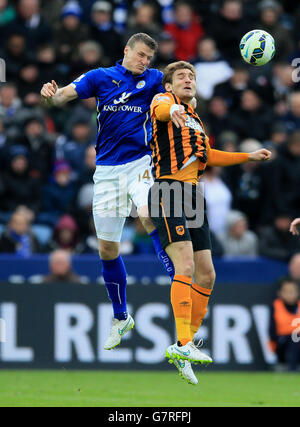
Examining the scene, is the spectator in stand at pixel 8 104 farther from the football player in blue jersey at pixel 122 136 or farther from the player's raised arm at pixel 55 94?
the player's raised arm at pixel 55 94

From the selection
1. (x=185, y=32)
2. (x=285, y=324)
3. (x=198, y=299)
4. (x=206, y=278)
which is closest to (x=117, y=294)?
(x=198, y=299)

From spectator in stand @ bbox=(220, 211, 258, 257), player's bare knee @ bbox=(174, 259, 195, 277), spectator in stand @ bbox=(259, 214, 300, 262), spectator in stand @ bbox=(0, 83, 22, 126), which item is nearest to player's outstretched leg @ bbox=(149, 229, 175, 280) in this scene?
player's bare knee @ bbox=(174, 259, 195, 277)

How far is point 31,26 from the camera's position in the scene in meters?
18.9

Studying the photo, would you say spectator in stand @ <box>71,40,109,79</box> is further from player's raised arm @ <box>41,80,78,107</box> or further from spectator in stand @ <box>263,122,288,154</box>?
player's raised arm @ <box>41,80,78,107</box>

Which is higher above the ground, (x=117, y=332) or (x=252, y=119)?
(x=252, y=119)

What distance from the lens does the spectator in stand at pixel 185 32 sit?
19109 mm

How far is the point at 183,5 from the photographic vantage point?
62.3ft

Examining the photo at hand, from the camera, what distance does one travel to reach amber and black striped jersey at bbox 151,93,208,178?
992 centimetres

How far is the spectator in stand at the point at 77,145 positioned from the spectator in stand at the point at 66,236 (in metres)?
1.25

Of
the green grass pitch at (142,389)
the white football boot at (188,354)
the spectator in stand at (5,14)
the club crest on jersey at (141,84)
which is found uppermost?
the spectator in stand at (5,14)

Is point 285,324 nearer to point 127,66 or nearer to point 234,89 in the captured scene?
point 234,89

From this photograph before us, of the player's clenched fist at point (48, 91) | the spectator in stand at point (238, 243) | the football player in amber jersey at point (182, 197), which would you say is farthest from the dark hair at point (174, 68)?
the spectator in stand at point (238, 243)

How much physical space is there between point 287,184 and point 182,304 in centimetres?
699

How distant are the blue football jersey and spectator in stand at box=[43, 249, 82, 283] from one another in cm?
443
